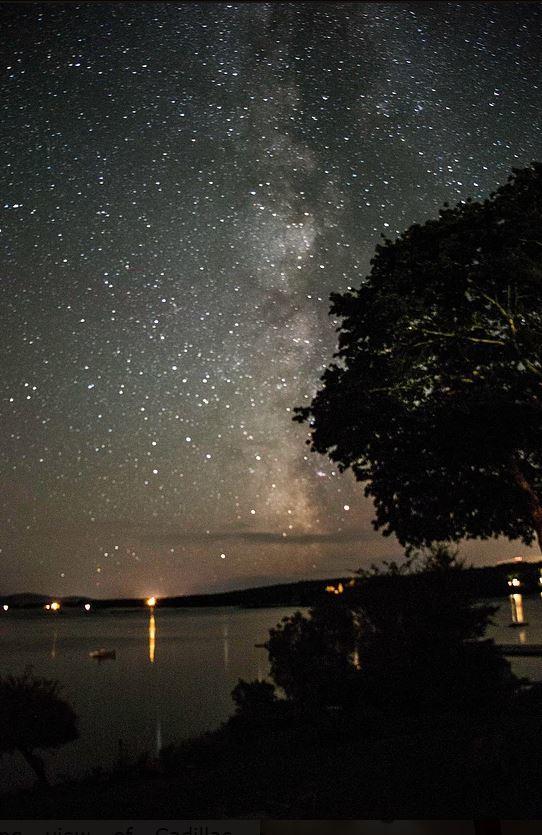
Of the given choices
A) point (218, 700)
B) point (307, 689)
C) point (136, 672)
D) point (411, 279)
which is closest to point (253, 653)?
point (136, 672)

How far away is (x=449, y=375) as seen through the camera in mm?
16281

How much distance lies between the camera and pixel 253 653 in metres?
79.6

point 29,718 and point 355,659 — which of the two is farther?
point 355,659

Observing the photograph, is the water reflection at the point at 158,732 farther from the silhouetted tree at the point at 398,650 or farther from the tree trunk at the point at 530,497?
the tree trunk at the point at 530,497

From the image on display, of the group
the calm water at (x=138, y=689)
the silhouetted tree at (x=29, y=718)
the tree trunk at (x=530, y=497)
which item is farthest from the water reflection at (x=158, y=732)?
the tree trunk at (x=530, y=497)

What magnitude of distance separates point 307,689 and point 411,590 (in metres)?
3.47

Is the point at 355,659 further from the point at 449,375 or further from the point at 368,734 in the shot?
the point at 449,375

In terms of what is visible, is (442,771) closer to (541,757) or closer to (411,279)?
(541,757)

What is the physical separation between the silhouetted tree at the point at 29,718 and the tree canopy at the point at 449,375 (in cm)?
831

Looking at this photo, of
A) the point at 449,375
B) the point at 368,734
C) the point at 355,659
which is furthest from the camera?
the point at 355,659

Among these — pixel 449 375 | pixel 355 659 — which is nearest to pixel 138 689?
pixel 355 659

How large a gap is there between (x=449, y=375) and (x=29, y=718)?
11.6 meters

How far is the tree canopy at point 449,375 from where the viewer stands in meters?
15.5

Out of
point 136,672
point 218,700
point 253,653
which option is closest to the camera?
point 218,700
